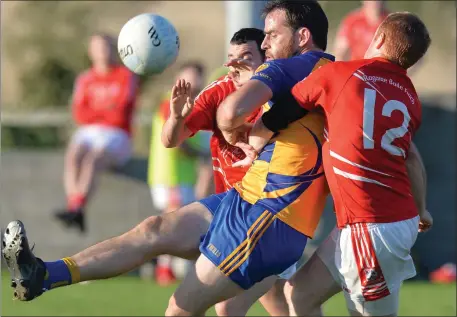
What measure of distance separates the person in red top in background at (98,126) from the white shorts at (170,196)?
56 cm

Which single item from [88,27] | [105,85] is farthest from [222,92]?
[88,27]

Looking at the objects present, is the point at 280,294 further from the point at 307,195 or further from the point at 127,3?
the point at 127,3

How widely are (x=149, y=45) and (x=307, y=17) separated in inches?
41.2

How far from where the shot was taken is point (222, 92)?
573 centimetres

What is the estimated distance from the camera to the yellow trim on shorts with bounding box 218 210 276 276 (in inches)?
201

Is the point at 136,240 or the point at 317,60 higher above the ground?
the point at 317,60

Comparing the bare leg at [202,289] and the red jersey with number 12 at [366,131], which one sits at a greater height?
the red jersey with number 12 at [366,131]

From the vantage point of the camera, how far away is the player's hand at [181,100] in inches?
204

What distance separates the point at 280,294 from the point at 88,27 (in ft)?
59.7

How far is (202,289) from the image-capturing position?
5.12 m

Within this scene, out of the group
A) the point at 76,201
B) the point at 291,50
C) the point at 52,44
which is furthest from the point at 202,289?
the point at 52,44

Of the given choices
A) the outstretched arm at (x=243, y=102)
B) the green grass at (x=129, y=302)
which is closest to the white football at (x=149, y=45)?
the outstretched arm at (x=243, y=102)

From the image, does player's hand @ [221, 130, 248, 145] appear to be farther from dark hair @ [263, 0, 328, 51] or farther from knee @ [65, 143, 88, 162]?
knee @ [65, 143, 88, 162]

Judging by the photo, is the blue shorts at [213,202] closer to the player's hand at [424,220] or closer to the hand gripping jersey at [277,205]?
the hand gripping jersey at [277,205]
